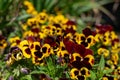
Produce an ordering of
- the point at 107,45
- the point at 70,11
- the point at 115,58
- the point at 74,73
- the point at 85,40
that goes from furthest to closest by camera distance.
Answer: the point at 70,11 → the point at 107,45 → the point at 115,58 → the point at 85,40 → the point at 74,73

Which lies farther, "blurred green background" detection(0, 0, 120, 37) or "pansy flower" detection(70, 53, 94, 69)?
"blurred green background" detection(0, 0, 120, 37)

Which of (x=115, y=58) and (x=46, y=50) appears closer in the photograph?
(x=46, y=50)

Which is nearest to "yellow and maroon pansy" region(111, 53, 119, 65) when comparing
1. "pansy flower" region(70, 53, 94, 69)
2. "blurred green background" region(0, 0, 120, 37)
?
"pansy flower" region(70, 53, 94, 69)

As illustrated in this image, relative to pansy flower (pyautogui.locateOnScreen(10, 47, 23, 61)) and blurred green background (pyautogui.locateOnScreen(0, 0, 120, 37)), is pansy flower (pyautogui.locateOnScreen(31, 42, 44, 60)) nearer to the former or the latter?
pansy flower (pyautogui.locateOnScreen(10, 47, 23, 61))

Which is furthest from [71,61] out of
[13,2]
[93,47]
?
[13,2]

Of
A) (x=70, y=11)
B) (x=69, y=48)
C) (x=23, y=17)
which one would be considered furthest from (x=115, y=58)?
(x=70, y=11)

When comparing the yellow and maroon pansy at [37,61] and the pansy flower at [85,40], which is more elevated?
the pansy flower at [85,40]

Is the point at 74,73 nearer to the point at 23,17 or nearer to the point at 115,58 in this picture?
the point at 115,58

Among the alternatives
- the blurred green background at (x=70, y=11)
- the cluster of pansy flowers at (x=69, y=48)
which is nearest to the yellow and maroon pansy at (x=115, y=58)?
the cluster of pansy flowers at (x=69, y=48)

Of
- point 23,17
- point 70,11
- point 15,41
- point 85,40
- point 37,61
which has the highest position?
point 70,11

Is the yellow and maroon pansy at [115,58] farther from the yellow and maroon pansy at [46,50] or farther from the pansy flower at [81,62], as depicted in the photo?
the yellow and maroon pansy at [46,50]

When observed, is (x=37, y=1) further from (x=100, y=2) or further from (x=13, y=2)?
(x=100, y=2)
